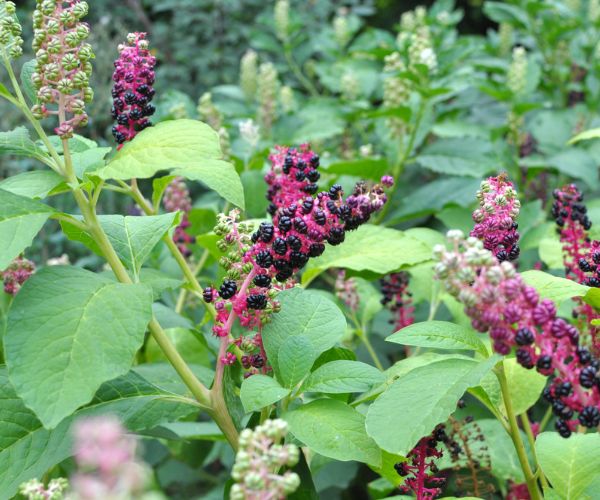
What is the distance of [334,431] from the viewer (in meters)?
1.30

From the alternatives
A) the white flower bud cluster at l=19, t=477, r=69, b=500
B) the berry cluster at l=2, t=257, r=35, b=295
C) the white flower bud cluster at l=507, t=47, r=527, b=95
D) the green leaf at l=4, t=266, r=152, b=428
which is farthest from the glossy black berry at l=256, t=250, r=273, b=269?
the white flower bud cluster at l=507, t=47, r=527, b=95

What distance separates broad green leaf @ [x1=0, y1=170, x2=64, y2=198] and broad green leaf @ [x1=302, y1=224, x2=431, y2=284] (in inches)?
29.8

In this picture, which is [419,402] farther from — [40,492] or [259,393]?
[40,492]

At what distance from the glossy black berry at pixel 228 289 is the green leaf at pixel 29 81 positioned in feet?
1.63

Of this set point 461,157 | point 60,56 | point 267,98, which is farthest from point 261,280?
point 267,98

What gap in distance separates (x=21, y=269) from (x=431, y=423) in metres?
1.26

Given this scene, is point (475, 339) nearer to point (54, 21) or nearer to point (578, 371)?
point (578, 371)

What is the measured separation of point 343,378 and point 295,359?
9cm

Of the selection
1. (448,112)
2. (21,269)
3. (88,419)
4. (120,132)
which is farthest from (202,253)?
(448,112)

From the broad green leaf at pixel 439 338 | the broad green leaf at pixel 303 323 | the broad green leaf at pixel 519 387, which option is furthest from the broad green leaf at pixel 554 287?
the broad green leaf at pixel 303 323

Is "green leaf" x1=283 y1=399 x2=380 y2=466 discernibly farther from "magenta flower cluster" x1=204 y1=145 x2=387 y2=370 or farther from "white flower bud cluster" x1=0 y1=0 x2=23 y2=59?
"white flower bud cluster" x1=0 y1=0 x2=23 y2=59

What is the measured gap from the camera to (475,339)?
1378 millimetres

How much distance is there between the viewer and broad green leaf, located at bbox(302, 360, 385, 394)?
1.36 meters

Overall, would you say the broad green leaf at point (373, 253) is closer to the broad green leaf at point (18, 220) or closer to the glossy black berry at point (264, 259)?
the glossy black berry at point (264, 259)
